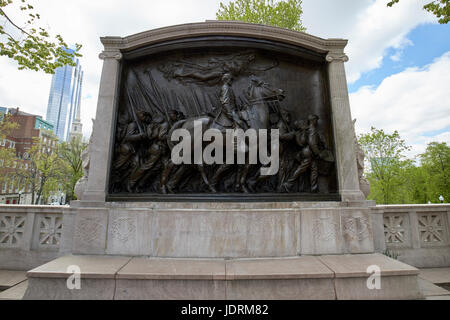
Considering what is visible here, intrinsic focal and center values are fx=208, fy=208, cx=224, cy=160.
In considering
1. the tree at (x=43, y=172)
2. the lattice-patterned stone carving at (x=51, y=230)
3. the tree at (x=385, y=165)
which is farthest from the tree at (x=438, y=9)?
the tree at (x=43, y=172)

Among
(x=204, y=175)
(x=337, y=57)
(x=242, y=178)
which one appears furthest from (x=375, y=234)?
(x=337, y=57)

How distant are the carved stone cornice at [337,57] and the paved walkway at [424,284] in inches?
245

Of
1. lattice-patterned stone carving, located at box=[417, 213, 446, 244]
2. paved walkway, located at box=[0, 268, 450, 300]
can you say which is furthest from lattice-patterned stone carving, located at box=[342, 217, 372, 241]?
lattice-patterned stone carving, located at box=[417, 213, 446, 244]

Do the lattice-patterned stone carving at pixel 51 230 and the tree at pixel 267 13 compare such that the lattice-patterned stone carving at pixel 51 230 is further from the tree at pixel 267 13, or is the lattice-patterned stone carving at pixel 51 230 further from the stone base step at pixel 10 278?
the tree at pixel 267 13

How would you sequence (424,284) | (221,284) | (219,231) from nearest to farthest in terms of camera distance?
(221,284)
(424,284)
(219,231)

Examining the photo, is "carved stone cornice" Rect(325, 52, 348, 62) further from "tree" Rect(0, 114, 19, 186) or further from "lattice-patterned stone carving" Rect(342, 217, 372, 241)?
"tree" Rect(0, 114, 19, 186)

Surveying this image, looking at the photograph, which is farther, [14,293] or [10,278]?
[10,278]

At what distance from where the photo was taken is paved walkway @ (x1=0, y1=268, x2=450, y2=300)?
171 inches

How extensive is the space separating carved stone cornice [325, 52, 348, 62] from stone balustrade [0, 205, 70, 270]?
29.1 ft

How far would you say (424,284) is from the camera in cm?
492

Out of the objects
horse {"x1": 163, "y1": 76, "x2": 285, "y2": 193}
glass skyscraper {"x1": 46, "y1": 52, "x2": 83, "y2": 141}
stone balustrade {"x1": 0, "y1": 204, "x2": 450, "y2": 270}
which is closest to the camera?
stone balustrade {"x1": 0, "y1": 204, "x2": 450, "y2": 270}

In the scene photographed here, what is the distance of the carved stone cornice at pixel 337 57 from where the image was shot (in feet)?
20.7

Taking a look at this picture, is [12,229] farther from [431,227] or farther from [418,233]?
[431,227]

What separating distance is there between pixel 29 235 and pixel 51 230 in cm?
56
